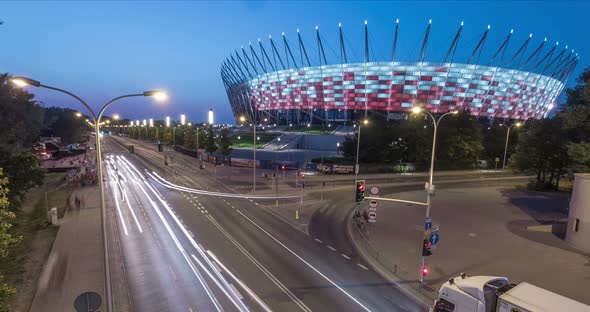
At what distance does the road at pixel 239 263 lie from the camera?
1300 cm

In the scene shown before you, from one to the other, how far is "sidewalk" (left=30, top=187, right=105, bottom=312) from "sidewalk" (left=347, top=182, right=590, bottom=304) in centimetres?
1485

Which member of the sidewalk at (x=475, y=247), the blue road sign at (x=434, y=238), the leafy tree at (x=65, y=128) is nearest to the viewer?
the blue road sign at (x=434, y=238)

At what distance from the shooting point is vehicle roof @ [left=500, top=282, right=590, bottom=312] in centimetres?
823

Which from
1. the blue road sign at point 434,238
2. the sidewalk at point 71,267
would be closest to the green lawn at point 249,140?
the sidewalk at point 71,267

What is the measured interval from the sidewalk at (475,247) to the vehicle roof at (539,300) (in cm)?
483

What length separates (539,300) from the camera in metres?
8.62

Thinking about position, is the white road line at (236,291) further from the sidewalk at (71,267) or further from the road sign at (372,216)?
the road sign at (372,216)

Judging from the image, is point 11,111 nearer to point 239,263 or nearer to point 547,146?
point 239,263

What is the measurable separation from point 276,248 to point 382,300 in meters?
7.81

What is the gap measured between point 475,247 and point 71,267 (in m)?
24.5

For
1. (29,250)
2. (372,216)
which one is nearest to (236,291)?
(372,216)

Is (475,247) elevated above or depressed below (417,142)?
below

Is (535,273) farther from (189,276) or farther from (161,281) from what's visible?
(161,281)

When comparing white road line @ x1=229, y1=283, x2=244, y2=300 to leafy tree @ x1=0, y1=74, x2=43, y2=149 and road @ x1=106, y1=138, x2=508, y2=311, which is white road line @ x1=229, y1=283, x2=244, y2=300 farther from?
leafy tree @ x1=0, y1=74, x2=43, y2=149
